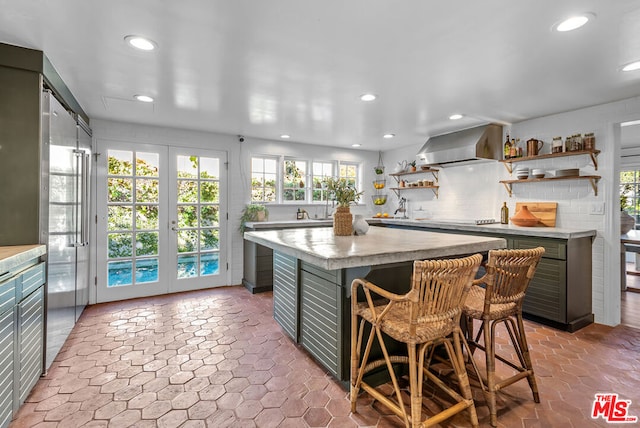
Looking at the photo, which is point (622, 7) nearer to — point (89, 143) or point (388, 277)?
point (388, 277)

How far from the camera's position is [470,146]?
13.2ft

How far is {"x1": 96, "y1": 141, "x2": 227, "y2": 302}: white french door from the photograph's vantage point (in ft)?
13.2

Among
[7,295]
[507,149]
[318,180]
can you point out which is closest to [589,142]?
[507,149]

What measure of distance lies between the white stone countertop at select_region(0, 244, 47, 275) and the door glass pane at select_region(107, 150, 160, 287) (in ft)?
6.72

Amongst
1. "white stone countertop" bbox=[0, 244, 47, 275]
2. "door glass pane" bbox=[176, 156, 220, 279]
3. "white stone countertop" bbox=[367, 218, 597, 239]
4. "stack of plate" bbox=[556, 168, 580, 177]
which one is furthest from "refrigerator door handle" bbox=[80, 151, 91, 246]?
"stack of plate" bbox=[556, 168, 580, 177]

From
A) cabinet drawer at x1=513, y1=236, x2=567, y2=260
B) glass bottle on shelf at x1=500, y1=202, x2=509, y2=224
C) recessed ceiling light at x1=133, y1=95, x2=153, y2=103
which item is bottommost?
cabinet drawer at x1=513, y1=236, x2=567, y2=260

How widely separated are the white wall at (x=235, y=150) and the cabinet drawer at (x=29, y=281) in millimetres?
1940

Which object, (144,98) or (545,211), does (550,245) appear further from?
(144,98)

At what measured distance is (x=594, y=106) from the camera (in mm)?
3355

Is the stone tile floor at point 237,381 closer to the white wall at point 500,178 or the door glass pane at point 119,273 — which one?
the white wall at point 500,178

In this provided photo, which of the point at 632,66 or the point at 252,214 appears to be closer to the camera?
the point at 632,66

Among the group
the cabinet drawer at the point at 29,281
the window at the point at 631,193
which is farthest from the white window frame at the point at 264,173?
the window at the point at 631,193

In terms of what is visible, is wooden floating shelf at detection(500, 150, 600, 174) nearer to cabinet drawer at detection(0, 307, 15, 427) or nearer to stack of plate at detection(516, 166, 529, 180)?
stack of plate at detection(516, 166, 529, 180)

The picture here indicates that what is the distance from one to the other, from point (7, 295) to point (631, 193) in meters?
8.69
